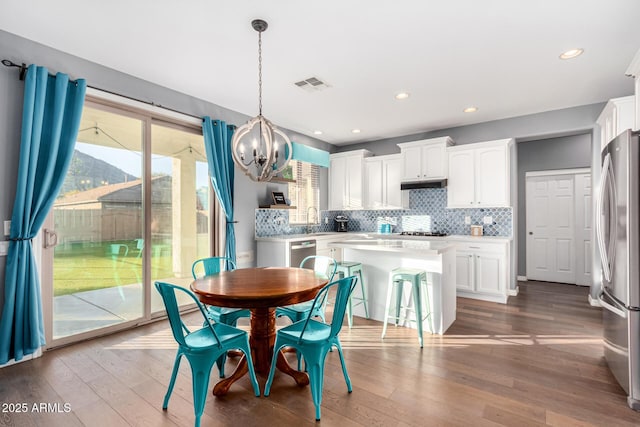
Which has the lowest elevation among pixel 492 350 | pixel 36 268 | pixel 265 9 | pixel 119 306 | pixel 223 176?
pixel 492 350

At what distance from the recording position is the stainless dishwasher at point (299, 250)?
4.70 meters

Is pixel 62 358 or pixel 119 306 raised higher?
pixel 119 306

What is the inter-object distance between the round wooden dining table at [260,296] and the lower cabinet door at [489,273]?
3061mm

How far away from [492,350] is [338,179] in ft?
13.8

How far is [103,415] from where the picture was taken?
2023mm

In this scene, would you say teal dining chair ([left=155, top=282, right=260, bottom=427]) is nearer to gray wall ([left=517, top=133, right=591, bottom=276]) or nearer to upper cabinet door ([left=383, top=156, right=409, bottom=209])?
upper cabinet door ([left=383, top=156, right=409, bottom=209])

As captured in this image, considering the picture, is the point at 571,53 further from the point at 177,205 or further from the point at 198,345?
the point at 177,205

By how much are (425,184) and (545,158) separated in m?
2.55

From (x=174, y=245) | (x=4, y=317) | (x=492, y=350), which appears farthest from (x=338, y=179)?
(x=4, y=317)

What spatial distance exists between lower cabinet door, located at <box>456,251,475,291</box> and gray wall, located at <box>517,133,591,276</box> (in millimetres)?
2185

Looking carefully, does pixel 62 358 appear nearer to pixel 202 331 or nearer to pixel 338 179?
pixel 202 331

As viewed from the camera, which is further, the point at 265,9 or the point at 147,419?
the point at 265,9

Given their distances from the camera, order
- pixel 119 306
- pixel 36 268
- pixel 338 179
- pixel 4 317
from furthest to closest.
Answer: pixel 338 179
pixel 119 306
pixel 36 268
pixel 4 317

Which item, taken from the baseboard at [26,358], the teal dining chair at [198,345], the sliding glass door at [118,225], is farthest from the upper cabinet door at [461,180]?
the baseboard at [26,358]
